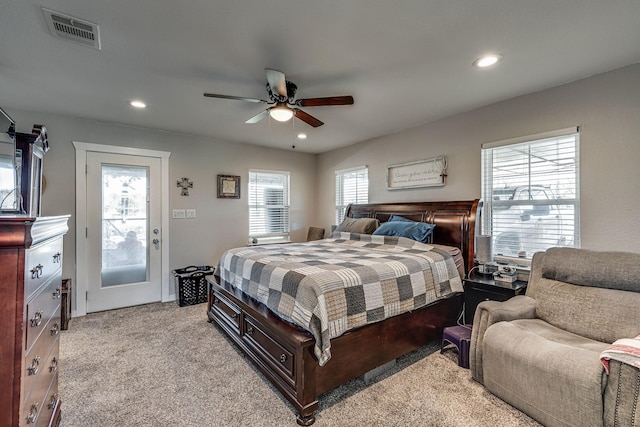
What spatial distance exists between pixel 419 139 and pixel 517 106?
47.7 inches

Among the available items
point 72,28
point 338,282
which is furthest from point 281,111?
point 338,282

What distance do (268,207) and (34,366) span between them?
4255mm

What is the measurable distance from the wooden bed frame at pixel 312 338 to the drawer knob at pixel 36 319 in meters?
1.27

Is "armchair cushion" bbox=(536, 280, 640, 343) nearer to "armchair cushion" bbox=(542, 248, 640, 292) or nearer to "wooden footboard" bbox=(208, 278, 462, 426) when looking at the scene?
"armchair cushion" bbox=(542, 248, 640, 292)

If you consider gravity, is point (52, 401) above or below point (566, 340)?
below

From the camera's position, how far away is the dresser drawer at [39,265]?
1.09 meters

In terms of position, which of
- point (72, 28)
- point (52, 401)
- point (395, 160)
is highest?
point (72, 28)

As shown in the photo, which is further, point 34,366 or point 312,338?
point 312,338

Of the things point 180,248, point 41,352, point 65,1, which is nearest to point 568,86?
point 65,1

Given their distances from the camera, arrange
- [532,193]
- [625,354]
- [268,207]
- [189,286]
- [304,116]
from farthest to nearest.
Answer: [268,207]
[189,286]
[532,193]
[304,116]
[625,354]

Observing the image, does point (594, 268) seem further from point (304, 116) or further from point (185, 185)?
point (185, 185)

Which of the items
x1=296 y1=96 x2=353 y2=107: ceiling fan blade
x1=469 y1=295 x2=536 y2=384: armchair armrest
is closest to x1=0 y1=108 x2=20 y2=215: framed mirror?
x1=296 y1=96 x2=353 y2=107: ceiling fan blade

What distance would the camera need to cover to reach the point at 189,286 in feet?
13.4

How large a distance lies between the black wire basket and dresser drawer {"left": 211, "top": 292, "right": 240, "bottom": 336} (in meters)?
0.91
